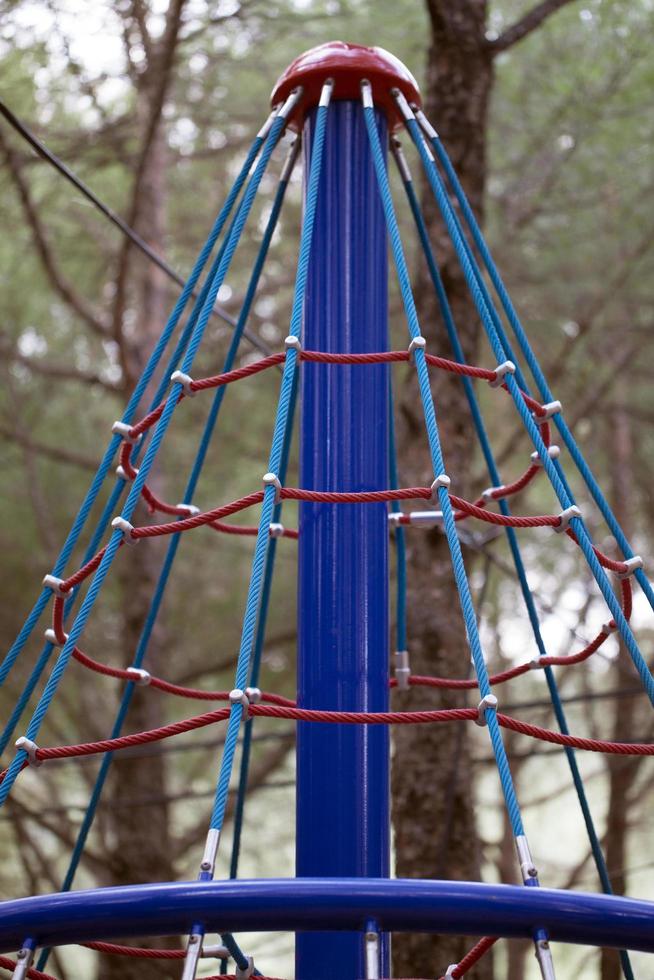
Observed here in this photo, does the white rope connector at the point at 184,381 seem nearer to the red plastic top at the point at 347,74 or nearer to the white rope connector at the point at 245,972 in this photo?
the red plastic top at the point at 347,74

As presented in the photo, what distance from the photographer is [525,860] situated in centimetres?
103

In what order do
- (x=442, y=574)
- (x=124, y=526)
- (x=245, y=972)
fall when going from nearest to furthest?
(x=245, y=972)
(x=124, y=526)
(x=442, y=574)

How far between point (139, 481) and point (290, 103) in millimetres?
604

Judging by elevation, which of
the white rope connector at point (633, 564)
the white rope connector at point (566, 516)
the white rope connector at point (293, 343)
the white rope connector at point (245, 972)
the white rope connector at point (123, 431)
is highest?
the white rope connector at point (123, 431)

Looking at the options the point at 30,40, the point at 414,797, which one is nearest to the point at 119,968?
the point at 414,797

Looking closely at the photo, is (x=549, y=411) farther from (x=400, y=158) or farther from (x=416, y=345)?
(x=400, y=158)

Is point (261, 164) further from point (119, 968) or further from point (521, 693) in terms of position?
point (521, 693)

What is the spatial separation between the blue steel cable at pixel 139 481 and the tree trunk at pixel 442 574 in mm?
1034

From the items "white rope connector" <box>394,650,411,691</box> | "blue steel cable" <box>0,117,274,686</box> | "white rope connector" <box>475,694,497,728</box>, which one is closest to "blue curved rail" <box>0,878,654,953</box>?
"white rope connector" <box>475,694,497,728</box>

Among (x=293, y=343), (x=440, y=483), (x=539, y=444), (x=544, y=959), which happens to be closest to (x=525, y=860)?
(x=544, y=959)

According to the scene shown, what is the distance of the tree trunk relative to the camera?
226 cm

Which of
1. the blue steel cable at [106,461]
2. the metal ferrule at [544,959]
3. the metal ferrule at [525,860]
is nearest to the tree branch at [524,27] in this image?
the blue steel cable at [106,461]

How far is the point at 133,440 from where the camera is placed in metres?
1.55

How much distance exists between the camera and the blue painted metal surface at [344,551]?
1323 mm
